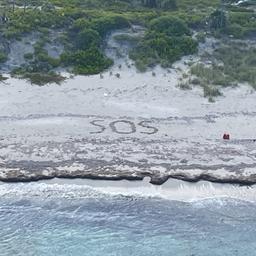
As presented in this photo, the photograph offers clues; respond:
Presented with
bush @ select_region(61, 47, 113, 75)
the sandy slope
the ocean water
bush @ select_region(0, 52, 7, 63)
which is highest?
bush @ select_region(0, 52, 7, 63)

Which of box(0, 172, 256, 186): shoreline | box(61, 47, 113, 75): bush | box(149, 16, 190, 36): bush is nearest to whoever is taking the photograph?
box(0, 172, 256, 186): shoreline

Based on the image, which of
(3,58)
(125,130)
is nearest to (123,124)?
(125,130)

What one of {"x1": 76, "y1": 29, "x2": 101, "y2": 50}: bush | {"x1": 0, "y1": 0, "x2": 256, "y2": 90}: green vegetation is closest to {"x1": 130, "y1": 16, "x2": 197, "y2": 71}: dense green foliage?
{"x1": 0, "y1": 0, "x2": 256, "y2": 90}: green vegetation

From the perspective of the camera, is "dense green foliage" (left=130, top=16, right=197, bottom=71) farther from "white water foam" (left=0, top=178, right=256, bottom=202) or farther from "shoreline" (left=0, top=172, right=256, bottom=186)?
"white water foam" (left=0, top=178, right=256, bottom=202)

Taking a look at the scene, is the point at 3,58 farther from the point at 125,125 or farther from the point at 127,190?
the point at 127,190

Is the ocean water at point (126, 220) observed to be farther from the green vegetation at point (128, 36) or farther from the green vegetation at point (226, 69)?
the green vegetation at point (128, 36)

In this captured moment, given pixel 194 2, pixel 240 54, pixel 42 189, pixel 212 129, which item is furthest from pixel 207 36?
pixel 42 189
